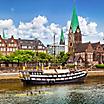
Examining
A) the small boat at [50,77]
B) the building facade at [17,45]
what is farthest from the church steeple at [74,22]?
the small boat at [50,77]

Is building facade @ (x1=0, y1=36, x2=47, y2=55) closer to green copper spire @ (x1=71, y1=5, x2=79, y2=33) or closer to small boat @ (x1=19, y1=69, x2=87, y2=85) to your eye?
green copper spire @ (x1=71, y1=5, x2=79, y2=33)

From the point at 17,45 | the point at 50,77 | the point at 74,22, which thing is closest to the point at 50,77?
the point at 50,77

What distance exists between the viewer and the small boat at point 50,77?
75000 mm

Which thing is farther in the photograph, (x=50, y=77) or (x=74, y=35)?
(x=74, y=35)

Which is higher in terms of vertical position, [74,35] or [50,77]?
[74,35]

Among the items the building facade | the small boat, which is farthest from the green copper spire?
the small boat

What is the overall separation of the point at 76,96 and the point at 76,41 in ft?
419

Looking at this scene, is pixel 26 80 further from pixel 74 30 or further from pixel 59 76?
pixel 74 30

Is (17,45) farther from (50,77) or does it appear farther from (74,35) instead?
(50,77)

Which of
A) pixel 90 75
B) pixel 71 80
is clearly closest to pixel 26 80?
pixel 71 80

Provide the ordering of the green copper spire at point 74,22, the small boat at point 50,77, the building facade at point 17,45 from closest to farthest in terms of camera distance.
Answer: the small boat at point 50,77 → the building facade at point 17,45 → the green copper spire at point 74,22

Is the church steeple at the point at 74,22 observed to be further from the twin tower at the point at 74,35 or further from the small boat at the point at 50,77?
the small boat at the point at 50,77

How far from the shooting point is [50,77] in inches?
3012

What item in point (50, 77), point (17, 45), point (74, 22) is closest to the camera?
point (50, 77)
